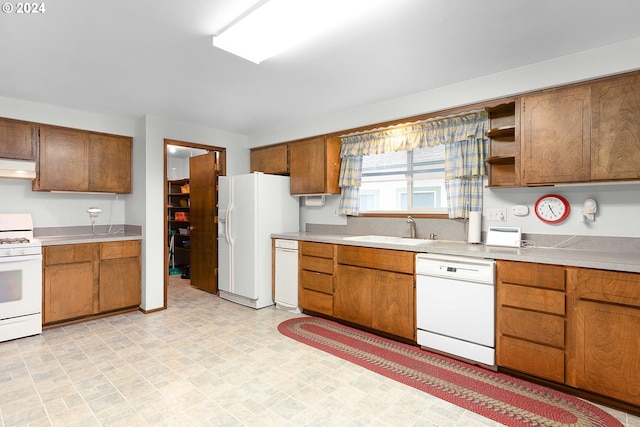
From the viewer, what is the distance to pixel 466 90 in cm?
299

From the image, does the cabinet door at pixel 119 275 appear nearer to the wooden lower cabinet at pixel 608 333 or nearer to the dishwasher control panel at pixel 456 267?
the dishwasher control panel at pixel 456 267

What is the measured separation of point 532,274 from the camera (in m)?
2.33

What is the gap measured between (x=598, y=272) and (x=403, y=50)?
6.47ft

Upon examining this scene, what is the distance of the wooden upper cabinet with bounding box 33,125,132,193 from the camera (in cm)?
367

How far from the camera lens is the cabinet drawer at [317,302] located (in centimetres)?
366

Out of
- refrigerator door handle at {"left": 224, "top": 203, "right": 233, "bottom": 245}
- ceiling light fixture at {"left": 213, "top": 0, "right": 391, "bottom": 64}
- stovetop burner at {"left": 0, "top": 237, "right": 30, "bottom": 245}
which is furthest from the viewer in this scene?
refrigerator door handle at {"left": 224, "top": 203, "right": 233, "bottom": 245}

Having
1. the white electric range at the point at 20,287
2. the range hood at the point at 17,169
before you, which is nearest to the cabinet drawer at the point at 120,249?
the white electric range at the point at 20,287

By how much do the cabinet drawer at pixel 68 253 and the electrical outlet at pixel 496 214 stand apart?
167 inches

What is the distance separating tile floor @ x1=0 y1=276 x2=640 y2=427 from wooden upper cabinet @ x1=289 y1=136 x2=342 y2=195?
1.78 meters

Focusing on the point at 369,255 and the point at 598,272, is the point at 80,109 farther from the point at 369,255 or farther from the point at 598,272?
the point at 598,272

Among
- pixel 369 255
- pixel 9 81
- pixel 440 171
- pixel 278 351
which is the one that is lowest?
pixel 278 351

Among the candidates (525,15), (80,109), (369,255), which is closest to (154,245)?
(80,109)

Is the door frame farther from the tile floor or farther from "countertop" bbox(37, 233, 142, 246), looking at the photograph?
the tile floor

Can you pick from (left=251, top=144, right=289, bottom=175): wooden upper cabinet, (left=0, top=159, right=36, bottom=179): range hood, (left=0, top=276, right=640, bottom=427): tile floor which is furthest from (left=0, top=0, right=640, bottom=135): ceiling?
(left=0, top=276, right=640, bottom=427): tile floor
